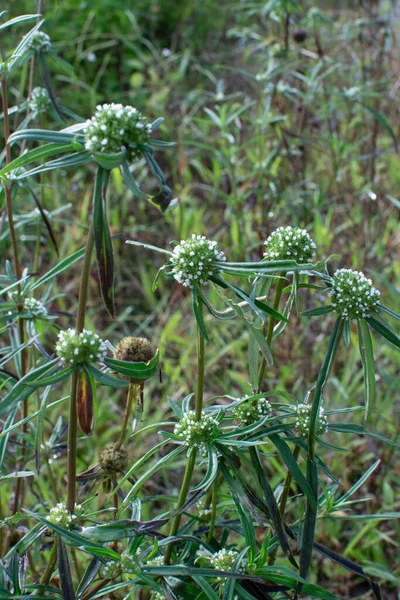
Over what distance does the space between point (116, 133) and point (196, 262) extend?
22 centimetres

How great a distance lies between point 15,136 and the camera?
33.0 inches

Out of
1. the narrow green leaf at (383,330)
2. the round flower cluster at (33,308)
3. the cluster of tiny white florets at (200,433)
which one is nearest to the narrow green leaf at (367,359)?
the narrow green leaf at (383,330)

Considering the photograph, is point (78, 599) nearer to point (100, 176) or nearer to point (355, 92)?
point (100, 176)

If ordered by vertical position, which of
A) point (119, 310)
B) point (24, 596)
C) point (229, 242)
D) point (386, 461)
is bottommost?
point (24, 596)

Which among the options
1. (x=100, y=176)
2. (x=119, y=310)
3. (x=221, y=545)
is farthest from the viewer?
(x=119, y=310)

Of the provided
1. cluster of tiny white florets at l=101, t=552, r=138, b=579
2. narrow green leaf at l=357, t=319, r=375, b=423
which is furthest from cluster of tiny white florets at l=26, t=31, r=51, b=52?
cluster of tiny white florets at l=101, t=552, r=138, b=579

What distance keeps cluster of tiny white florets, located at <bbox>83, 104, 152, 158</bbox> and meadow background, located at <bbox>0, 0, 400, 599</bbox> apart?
0.74 meters

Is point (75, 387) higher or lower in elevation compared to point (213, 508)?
higher

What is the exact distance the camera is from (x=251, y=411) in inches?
39.8

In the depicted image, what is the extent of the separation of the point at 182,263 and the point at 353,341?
179 centimetres

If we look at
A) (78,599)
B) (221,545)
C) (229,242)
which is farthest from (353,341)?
(78,599)

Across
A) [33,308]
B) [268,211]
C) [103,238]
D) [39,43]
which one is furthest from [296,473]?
[268,211]

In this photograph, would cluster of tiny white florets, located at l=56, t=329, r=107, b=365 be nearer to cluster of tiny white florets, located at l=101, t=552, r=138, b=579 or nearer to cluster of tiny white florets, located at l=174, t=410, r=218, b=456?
cluster of tiny white florets, located at l=174, t=410, r=218, b=456

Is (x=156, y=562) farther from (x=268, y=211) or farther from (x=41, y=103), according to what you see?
(x=268, y=211)
